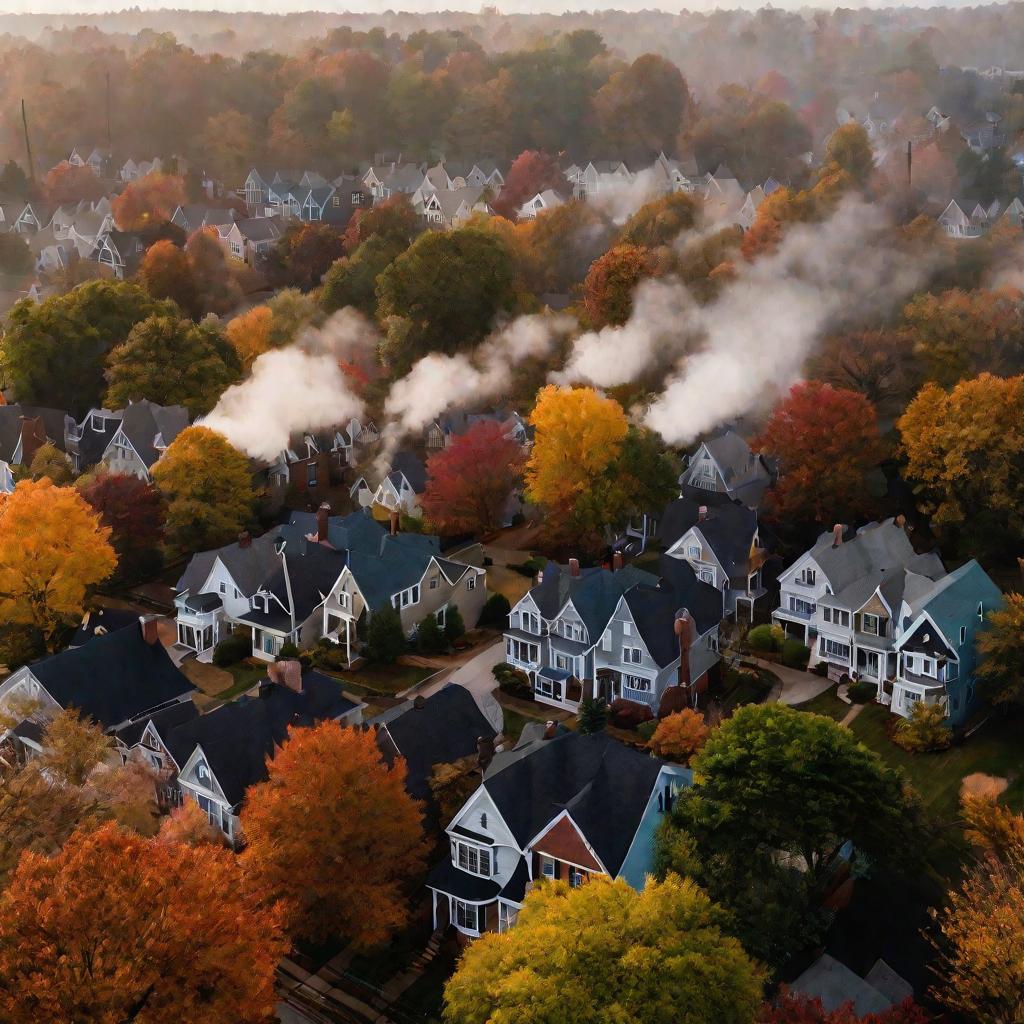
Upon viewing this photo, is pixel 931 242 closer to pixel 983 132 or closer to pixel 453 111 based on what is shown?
pixel 983 132

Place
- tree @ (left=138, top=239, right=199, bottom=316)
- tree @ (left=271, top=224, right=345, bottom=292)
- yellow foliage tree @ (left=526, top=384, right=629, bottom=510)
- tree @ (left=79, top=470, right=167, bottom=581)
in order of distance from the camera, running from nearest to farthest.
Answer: tree @ (left=79, top=470, right=167, bottom=581) → yellow foliage tree @ (left=526, top=384, right=629, bottom=510) → tree @ (left=138, top=239, right=199, bottom=316) → tree @ (left=271, top=224, right=345, bottom=292)

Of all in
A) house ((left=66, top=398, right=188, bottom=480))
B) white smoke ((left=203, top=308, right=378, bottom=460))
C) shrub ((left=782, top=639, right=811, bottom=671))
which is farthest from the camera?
house ((left=66, top=398, right=188, bottom=480))

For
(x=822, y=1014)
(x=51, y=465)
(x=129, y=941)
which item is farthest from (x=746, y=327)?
(x=129, y=941)

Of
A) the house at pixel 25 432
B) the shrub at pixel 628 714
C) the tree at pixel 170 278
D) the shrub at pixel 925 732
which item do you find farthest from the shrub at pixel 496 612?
the tree at pixel 170 278

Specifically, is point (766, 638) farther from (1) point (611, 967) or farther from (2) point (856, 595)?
(1) point (611, 967)

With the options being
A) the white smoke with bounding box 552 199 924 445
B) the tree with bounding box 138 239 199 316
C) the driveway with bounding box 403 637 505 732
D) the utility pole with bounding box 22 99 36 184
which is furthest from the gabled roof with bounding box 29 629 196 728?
the utility pole with bounding box 22 99 36 184

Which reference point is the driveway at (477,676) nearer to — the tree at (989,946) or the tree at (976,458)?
the tree at (989,946)

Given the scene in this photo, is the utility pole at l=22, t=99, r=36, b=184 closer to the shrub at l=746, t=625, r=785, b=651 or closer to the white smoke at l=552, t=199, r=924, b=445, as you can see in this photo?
the white smoke at l=552, t=199, r=924, b=445
